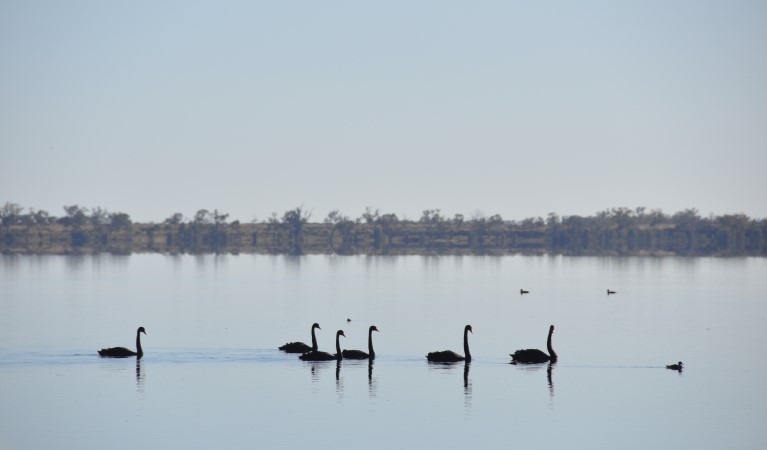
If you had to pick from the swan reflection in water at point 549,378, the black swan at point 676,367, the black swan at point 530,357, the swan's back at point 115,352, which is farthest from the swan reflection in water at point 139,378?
the black swan at point 676,367

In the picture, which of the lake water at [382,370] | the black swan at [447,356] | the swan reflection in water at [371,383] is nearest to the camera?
the lake water at [382,370]

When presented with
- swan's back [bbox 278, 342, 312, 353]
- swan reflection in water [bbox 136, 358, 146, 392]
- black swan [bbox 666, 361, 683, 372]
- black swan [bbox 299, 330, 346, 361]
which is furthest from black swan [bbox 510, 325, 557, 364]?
swan reflection in water [bbox 136, 358, 146, 392]

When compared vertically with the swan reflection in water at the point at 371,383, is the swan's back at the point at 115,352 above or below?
above

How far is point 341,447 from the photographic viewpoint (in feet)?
76.3

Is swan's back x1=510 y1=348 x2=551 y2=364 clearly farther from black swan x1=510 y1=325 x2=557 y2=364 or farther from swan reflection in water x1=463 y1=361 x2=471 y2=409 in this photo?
swan reflection in water x1=463 y1=361 x2=471 y2=409

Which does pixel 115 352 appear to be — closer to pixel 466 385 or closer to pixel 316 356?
pixel 316 356

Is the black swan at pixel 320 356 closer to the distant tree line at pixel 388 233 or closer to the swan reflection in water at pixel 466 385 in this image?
the swan reflection in water at pixel 466 385

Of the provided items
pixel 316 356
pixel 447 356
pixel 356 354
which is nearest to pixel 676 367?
pixel 447 356

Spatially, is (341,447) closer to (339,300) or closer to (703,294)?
(339,300)

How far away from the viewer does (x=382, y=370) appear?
112 ft

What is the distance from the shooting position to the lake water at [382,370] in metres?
24.9

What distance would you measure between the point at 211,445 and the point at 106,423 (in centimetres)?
332

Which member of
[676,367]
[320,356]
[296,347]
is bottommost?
[676,367]

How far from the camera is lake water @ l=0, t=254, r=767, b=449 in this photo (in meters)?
24.9
